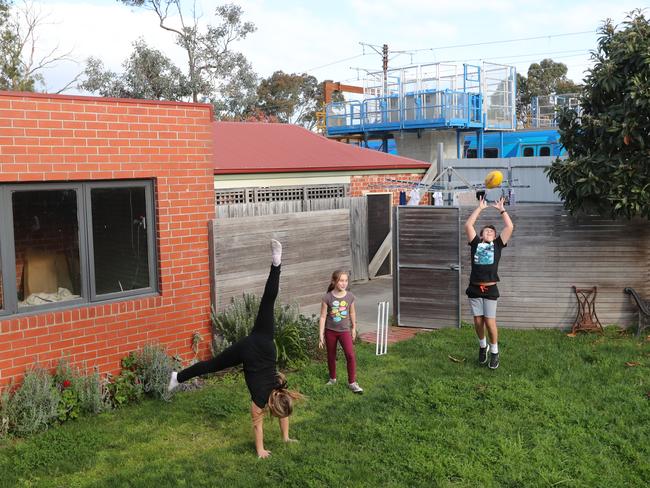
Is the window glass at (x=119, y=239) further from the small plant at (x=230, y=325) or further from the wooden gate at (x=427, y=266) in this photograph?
the wooden gate at (x=427, y=266)

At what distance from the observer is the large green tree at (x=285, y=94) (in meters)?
50.2

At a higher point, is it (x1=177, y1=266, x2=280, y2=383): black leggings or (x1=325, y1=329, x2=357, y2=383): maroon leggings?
(x1=177, y1=266, x2=280, y2=383): black leggings

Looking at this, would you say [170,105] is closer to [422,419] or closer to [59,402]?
[59,402]

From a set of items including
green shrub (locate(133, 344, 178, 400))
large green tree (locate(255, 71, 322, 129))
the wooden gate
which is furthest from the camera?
large green tree (locate(255, 71, 322, 129))

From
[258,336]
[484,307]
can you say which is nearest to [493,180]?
[484,307]

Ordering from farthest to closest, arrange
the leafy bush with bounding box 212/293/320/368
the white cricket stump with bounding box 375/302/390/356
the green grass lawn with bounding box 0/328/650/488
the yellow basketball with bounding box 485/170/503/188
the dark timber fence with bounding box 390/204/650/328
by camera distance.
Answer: the dark timber fence with bounding box 390/204/650/328
the yellow basketball with bounding box 485/170/503/188
the white cricket stump with bounding box 375/302/390/356
the leafy bush with bounding box 212/293/320/368
the green grass lawn with bounding box 0/328/650/488

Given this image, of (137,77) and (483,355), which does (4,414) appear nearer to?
(483,355)

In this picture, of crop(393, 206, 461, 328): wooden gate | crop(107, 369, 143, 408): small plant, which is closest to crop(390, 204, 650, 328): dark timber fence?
crop(393, 206, 461, 328): wooden gate

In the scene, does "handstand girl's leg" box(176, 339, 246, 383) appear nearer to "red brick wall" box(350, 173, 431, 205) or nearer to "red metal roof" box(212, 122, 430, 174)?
"red metal roof" box(212, 122, 430, 174)

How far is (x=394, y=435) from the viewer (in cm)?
626

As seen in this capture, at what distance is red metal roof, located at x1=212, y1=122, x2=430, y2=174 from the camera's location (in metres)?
14.0

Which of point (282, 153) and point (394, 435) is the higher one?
point (282, 153)

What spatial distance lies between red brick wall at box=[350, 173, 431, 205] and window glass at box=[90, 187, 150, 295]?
319 inches

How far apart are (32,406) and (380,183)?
435 inches
